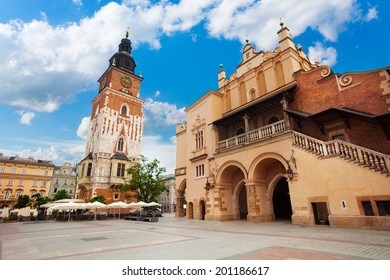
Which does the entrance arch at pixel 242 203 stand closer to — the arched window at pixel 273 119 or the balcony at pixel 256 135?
the balcony at pixel 256 135

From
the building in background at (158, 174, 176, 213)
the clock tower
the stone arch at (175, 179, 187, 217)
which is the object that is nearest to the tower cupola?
the clock tower

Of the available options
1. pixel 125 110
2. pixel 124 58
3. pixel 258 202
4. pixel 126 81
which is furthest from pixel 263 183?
pixel 124 58

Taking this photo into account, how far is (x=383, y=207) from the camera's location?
970 centimetres

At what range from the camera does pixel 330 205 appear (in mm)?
11359

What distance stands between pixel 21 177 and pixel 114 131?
110 feet

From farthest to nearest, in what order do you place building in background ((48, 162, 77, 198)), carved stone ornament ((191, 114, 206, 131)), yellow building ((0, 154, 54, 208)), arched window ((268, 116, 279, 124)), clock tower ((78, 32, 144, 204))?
building in background ((48, 162, 77, 198)), yellow building ((0, 154, 54, 208)), clock tower ((78, 32, 144, 204)), carved stone ornament ((191, 114, 206, 131)), arched window ((268, 116, 279, 124))

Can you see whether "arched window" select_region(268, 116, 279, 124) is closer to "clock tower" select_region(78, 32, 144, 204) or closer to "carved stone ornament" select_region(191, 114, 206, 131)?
"carved stone ornament" select_region(191, 114, 206, 131)

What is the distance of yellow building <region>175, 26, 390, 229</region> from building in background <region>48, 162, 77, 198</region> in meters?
52.8

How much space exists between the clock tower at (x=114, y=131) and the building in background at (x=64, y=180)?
86.0 ft

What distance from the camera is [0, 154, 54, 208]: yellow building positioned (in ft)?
168

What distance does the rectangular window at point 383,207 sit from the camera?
31.4ft

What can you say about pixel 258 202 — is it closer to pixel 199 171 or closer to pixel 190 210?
pixel 199 171
